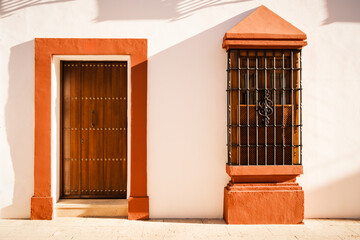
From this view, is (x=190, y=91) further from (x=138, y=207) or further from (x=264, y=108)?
(x=138, y=207)

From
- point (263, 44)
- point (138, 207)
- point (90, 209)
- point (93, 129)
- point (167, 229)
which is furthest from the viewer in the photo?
point (93, 129)

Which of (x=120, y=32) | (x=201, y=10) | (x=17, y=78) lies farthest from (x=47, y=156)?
(x=201, y=10)

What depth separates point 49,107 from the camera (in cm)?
515

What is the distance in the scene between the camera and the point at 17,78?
5.17 metres

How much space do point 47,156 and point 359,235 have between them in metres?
4.47

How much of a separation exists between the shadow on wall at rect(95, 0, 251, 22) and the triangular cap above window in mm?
762

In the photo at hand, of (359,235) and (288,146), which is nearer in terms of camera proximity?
(359,235)

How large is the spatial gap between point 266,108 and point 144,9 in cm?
232

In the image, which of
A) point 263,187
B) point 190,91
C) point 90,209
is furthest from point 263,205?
point 90,209

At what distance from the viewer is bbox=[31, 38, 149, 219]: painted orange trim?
512cm

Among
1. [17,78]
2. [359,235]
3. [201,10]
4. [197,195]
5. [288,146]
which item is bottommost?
[359,235]

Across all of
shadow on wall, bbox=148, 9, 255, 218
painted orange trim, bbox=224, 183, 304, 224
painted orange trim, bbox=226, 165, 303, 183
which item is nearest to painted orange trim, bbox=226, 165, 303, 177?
painted orange trim, bbox=226, 165, 303, 183

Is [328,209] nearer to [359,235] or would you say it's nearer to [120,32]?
[359,235]

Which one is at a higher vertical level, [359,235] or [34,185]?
[34,185]
